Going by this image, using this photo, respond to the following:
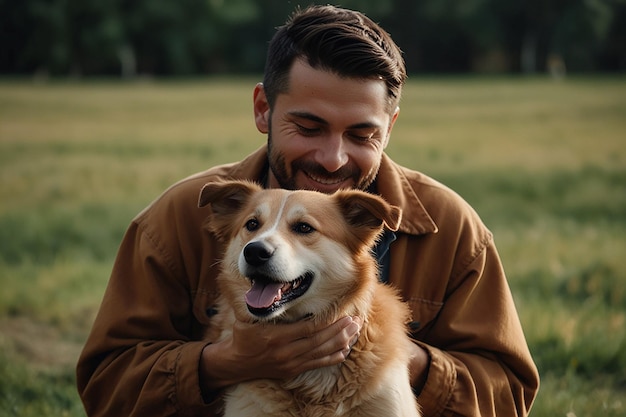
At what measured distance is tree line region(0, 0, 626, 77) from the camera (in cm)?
3011

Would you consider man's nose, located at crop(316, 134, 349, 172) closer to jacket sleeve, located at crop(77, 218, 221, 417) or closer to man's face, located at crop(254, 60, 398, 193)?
man's face, located at crop(254, 60, 398, 193)

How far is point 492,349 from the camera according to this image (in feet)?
12.2

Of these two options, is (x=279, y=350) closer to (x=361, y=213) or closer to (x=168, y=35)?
(x=361, y=213)

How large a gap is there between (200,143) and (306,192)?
50.5 ft

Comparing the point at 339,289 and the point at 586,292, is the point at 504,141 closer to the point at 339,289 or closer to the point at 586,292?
the point at 586,292

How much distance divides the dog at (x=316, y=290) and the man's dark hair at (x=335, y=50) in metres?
0.58

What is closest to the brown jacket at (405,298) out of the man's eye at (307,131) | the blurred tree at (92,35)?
the man's eye at (307,131)

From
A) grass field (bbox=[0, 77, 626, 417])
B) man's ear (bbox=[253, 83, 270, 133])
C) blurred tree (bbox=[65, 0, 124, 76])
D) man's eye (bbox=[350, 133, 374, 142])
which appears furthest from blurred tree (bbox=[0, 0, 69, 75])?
man's eye (bbox=[350, 133, 374, 142])

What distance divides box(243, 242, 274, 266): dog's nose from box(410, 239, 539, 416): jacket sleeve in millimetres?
950

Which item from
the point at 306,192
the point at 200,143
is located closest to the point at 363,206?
the point at 306,192

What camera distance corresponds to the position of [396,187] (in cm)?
395

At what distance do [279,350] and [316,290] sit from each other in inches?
12.3

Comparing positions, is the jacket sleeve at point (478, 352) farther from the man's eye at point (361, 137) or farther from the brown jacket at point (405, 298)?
the man's eye at point (361, 137)

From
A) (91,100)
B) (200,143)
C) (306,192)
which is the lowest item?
(91,100)
